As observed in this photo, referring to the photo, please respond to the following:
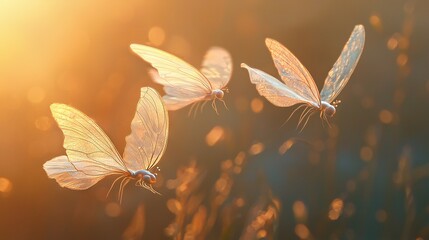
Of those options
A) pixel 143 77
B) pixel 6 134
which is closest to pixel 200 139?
pixel 143 77

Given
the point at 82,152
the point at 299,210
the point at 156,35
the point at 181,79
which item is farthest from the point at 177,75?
the point at 299,210

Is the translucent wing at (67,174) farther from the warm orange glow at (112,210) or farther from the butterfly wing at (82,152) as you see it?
the warm orange glow at (112,210)

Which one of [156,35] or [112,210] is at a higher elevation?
[156,35]

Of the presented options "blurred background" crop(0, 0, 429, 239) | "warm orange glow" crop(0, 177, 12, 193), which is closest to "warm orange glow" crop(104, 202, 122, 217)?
"blurred background" crop(0, 0, 429, 239)

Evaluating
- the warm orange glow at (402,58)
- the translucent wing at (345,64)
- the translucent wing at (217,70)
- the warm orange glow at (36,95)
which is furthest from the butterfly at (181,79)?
the warm orange glow at (402,58)

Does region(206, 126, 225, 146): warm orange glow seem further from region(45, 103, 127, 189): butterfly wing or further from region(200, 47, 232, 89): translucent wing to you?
region(45, 103, 127, 189): butterfly wing

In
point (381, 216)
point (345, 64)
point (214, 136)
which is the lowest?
point (381, 216)

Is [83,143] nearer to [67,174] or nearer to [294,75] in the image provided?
[67,174]
